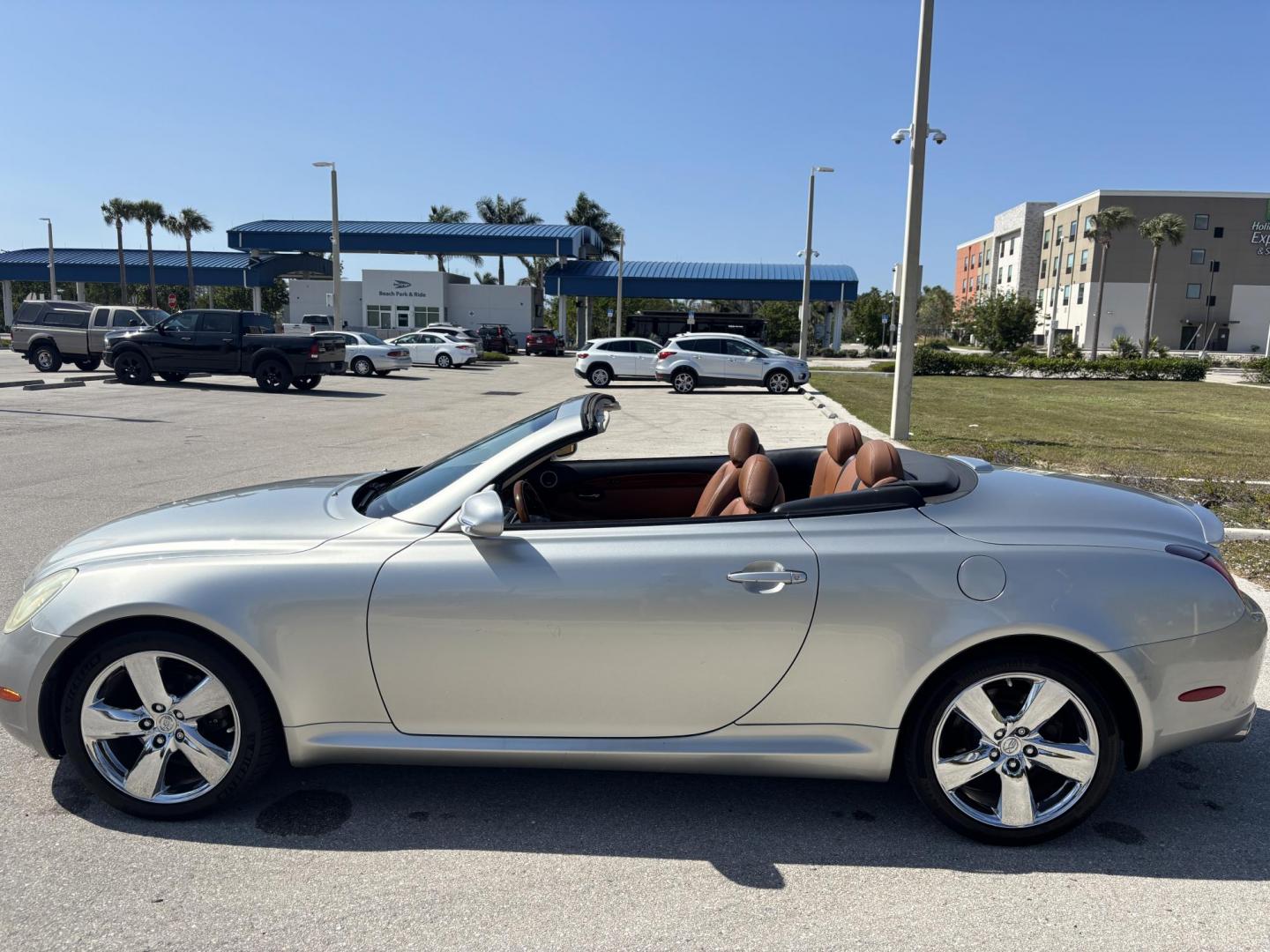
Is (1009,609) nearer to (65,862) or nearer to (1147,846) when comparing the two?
(1147,846)

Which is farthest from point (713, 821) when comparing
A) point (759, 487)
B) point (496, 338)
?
point (496, 338)

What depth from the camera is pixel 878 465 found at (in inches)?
134

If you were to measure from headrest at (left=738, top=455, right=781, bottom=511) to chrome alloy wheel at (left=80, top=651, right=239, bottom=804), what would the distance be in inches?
74.6

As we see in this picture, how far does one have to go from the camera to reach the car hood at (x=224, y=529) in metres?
3.19

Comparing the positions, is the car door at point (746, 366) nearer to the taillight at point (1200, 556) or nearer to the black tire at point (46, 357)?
the black tire at point (46, 357)

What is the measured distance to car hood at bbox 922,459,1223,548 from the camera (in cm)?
310

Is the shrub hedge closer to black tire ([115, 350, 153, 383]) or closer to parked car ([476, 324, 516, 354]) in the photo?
parked car ([476, 324, 516, 354])

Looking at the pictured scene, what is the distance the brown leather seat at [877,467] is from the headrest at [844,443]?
291mm

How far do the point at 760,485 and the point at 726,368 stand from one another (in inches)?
997

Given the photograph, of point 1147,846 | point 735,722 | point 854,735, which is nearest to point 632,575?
point 735,722

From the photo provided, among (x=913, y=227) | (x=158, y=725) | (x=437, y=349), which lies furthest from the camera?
(x=437, y=349)

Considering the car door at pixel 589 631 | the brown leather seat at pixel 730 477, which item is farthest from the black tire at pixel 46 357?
the car door at pixel 589 631

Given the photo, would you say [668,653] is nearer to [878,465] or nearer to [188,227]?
[878,465]

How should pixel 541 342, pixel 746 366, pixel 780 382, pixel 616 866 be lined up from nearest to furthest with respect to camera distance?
pixel 616 866 < pixel 780 382 < pixel 746 366 < pixel 541 342
